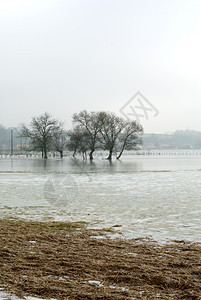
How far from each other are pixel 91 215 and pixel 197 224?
11.8 ft

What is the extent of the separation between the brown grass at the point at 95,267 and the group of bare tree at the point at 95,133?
69.7 m

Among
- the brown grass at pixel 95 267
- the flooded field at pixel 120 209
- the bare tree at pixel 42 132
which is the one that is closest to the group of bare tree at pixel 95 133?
the bare tree at pixel 42 132

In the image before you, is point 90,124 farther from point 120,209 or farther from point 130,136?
point 120,209

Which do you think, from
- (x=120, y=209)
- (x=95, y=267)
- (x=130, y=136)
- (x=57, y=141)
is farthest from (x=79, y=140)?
(x=95, y=267)

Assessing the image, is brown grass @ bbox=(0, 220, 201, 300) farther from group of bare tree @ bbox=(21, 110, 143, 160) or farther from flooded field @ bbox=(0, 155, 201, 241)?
group of bare tree @ bbox=(21, 110, 143, 160)

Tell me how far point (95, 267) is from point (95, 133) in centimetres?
7206

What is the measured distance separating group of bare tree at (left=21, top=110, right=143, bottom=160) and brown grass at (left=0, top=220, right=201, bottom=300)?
69722 mm

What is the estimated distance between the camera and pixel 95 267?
583cm

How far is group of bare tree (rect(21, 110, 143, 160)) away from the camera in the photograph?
77.8 metres

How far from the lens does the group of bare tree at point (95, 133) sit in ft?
255

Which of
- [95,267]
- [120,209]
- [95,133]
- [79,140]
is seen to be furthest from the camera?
[79,140]

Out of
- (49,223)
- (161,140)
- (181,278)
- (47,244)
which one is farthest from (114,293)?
(161,140)

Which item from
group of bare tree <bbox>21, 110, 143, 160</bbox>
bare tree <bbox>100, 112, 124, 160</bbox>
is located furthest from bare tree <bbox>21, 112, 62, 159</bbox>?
bare tree <bbox>100, 112, 124, 160</bbox>

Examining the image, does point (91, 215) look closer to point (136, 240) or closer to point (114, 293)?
point (136, 240)
